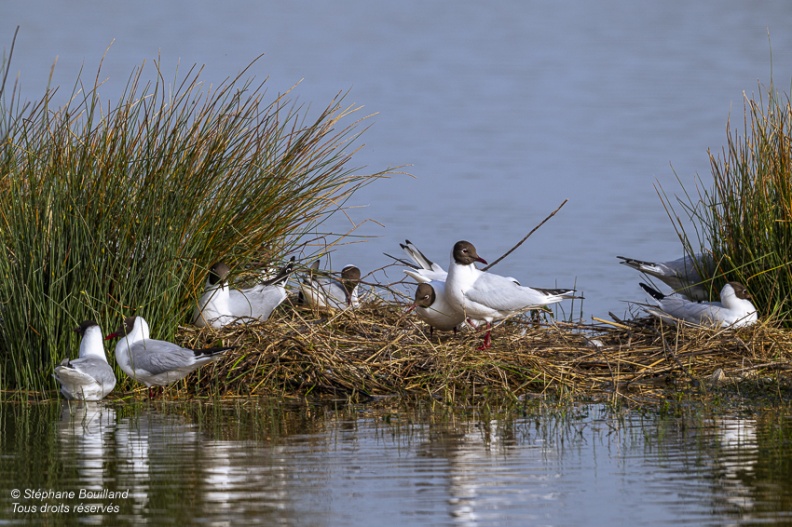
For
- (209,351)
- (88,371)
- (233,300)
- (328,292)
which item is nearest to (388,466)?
(209,351)

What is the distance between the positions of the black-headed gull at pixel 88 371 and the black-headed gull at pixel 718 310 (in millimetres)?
4238

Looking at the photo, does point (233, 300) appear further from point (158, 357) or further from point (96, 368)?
point (96, 368)

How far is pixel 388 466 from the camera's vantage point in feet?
22.4

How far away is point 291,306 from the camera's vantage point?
1068 cm

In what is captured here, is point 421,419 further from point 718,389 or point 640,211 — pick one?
point 640,211

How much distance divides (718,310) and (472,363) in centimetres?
221

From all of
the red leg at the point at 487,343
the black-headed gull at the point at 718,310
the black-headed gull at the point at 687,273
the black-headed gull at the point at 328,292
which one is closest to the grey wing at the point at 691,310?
the black-headed gull at the point at 718,310

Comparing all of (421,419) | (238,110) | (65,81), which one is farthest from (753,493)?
(65,81)

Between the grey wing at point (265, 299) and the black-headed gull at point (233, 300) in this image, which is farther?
the grey wing at point (265, 299)

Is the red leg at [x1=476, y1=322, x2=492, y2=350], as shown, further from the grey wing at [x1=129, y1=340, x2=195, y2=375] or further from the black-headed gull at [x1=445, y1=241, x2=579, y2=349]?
the grey wing at [x1=129, y1=340, x2=195, y2=375]

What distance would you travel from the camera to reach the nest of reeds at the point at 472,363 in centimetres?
891

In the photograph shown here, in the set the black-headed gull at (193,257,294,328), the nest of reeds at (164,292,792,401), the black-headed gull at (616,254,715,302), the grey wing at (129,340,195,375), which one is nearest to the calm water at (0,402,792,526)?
the grey wing at (129,340,195,375)

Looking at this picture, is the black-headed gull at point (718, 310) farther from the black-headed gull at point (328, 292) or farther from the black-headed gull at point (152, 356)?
the black-headed gull at point (152, 356)

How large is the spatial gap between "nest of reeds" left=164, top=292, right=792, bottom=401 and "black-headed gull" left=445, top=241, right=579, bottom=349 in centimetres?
47
